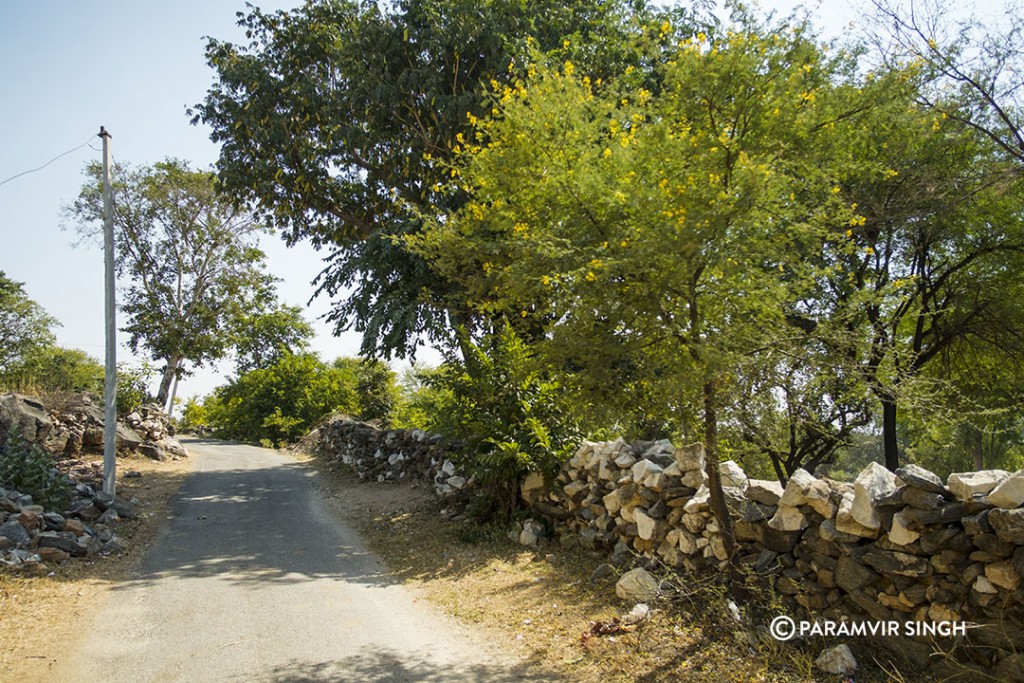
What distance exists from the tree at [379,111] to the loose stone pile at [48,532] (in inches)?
204

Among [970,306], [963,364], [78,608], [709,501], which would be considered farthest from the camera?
[963,364]

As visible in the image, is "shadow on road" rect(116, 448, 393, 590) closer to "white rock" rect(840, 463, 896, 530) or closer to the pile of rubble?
the pile of rubble

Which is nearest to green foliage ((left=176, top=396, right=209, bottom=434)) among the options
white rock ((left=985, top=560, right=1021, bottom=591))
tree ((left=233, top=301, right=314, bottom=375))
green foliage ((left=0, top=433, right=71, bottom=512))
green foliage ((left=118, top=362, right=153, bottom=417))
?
tree ((left=233, top=301, right=314, bottom=375))

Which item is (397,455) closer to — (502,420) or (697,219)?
(502,420)

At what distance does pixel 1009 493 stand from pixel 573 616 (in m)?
3.61

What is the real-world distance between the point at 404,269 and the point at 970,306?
10.1m

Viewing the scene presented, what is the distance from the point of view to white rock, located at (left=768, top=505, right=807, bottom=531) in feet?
19.4

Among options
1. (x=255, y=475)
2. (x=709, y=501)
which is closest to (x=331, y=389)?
(x=255, y=475)

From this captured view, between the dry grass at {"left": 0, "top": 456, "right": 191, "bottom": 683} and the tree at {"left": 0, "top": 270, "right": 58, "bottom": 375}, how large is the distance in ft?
93.6

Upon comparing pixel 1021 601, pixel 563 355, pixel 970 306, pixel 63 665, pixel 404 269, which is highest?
pixel 404 269

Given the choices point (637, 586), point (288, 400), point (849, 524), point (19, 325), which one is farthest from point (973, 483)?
point (19, 325)

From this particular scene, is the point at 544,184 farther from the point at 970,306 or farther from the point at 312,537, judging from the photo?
the point at 970,306

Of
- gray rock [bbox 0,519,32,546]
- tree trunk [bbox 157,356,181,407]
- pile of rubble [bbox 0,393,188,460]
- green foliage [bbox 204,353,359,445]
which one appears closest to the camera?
gray rock [bbox 0,519,32,546]

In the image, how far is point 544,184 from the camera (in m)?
5.68
